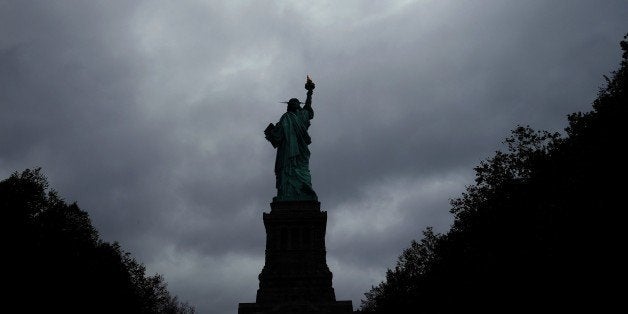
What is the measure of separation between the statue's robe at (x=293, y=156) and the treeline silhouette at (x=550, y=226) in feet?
33.3

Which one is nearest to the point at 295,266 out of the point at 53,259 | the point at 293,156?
the point at 293,156

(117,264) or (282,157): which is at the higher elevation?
(282,157)

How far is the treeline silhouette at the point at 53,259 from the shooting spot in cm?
2784

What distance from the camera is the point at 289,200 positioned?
2916 centimetres

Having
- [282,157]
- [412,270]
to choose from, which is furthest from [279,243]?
[412,270]

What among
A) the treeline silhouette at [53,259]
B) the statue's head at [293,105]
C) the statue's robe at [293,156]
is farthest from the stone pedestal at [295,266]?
the treeline silhouette at [53,259]

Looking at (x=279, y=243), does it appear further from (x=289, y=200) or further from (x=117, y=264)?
(x=117, y=264)

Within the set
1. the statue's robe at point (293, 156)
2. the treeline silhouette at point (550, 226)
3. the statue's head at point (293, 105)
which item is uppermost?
the statue's head at point (293, 105)

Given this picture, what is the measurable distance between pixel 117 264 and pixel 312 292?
18795mm

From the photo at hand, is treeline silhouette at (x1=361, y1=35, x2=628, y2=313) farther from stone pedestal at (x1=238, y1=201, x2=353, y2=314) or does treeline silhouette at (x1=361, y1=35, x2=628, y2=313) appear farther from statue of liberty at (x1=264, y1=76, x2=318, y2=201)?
statue of liberty at (x1=264, y1=76, x2=318, y2=201)

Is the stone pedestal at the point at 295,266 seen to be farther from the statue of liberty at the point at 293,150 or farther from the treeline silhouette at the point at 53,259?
the treeline silhouette at the point at 53,259

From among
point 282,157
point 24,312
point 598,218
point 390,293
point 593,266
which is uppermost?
point 282,157

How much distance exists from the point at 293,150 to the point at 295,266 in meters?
8.35

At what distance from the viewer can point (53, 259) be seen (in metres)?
29.7
